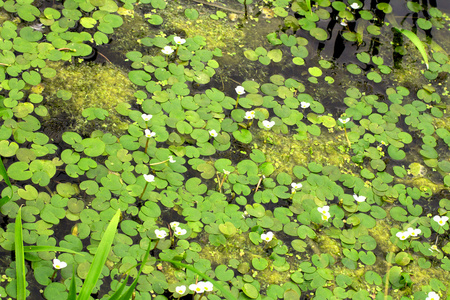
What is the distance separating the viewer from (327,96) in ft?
12.2

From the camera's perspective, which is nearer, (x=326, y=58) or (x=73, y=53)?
(x=73, y=53)

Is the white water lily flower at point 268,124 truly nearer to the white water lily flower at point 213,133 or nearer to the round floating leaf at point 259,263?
the white water lily flower at point 213,133

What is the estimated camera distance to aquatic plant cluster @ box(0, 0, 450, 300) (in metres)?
2.65

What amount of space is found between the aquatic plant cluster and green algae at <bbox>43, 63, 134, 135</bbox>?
0.5 inches

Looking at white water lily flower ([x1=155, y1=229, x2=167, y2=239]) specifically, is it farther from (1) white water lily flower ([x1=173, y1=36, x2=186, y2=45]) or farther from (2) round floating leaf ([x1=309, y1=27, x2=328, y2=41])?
(2) round floating leaf ([x1=309, y1=27, x2=328, y2=41])

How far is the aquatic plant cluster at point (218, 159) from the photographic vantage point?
8.69 ft

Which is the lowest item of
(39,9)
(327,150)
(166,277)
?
(166,277)

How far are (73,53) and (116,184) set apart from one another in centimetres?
125

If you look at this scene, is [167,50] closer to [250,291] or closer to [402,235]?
[250,291]

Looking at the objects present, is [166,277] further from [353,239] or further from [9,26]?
[9,26]

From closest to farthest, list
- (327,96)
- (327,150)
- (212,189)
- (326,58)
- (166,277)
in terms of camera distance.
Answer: (166,277)
(212,189)
(327,150)
(327,96)
(326,58)

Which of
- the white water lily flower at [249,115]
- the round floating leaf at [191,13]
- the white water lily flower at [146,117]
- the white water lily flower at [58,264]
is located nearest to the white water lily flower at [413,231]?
the white water lily flower at [249,115]

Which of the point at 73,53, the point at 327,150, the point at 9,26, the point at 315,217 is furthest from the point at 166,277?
the point at 9,26

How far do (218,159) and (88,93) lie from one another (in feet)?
3.55
